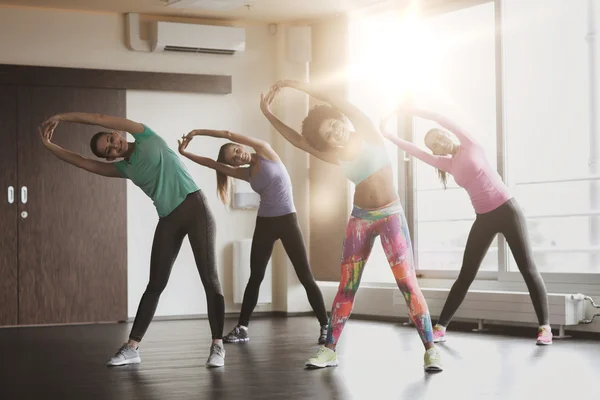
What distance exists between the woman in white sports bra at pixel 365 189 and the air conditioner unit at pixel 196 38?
12.6 feet

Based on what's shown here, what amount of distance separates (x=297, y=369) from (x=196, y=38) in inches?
168

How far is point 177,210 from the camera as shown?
4746 mm

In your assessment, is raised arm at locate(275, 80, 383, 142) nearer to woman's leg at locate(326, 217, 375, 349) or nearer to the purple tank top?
woman's leg at locate(326, 217, 375, 349)

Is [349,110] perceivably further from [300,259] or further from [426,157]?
A: [300,259]

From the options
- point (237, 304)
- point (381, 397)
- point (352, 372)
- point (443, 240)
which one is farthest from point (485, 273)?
point (443, 240)

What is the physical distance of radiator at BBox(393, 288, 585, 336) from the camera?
599 cm

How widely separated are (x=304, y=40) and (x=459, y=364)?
4.48 meters

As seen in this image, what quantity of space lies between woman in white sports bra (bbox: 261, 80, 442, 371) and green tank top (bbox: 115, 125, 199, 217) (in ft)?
2.38

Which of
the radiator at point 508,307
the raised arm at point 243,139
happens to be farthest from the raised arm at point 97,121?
the radiator at point 508,307

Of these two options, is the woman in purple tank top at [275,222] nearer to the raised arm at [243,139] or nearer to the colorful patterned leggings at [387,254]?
the raised arm at [243,139]

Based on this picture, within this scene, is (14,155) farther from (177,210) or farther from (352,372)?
(352,372)

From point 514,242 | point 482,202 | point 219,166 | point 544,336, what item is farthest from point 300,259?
point 544,336

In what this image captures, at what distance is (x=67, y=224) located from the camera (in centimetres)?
779

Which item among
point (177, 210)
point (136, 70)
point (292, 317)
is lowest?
point (292, 317)
